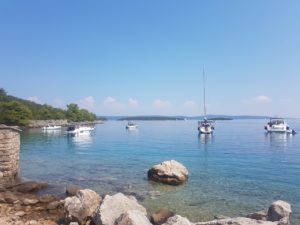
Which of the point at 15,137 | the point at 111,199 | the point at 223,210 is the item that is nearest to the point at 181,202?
the point at 223,210

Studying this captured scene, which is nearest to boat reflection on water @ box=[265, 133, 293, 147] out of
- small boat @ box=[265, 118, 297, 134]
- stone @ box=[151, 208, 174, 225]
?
small boat @ box=[265, 118, 297, 134]

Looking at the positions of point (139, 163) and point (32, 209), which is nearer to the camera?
point (32, 209)

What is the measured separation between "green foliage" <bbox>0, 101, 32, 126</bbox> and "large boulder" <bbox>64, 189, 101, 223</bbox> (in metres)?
104

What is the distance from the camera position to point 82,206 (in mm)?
14391

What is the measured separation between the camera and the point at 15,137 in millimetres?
23578

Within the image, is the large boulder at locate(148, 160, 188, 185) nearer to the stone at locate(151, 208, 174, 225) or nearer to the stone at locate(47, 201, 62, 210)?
the stone at locate(151, 208, 174, 225)

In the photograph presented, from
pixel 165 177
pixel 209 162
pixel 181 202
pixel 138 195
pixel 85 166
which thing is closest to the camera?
pixel 181 202

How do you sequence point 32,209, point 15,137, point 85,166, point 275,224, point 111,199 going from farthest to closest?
point 85,166 < point 15,137 < point 32,209 < point 111,199 < point 275,224

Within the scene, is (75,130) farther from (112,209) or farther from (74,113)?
(74,113)

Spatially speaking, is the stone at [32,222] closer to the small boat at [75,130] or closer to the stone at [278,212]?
the stone at [278,212]

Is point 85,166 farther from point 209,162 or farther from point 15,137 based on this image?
point 209,162

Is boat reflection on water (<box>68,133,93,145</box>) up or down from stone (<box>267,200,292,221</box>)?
down

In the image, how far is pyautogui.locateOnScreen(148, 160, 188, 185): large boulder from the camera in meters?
24.7

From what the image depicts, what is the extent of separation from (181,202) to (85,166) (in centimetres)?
1733
